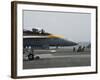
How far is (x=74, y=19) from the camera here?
6.32 feet

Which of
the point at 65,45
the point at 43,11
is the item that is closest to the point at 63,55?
the point at 65,45

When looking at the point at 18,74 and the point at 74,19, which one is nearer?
the point at 18,74

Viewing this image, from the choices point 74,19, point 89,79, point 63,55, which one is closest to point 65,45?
point 63,55

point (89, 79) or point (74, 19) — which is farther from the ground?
point (74, 19)

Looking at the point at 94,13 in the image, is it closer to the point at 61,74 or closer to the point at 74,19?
the point at 74,19

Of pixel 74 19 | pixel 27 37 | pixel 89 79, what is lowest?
pixel 89 79

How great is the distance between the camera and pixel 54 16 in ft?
6.09

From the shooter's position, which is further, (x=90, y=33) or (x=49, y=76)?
(x=90, y=33)

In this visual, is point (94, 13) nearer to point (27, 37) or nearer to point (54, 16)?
point (54, 16)

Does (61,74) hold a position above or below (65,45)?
below

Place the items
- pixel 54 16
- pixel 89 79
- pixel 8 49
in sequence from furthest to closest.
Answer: pixel 89 79
pixel 54 16
pixel 8 49

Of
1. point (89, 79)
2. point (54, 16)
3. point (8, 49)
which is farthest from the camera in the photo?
point (89, 79)

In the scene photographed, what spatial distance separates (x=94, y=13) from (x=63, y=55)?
0.42m

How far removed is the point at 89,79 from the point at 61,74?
0.25 metres
